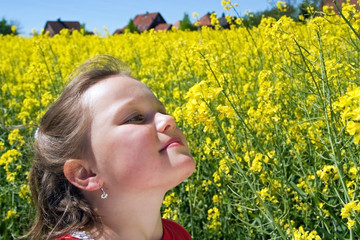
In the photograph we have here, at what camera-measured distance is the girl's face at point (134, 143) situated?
1.23 metres

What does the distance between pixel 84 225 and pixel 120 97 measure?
39cm

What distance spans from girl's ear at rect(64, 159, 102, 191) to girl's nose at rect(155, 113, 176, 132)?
0.24 m

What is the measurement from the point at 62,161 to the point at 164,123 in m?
0.39

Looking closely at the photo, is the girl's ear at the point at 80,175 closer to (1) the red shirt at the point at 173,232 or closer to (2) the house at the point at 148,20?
(1) the red shirt at the point at 173,232

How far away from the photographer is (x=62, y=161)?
144cm

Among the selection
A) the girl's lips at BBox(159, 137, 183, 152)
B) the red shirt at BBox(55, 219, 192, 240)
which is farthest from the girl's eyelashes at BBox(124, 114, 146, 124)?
the red shirt at BBox(55, 219, 192, 240)

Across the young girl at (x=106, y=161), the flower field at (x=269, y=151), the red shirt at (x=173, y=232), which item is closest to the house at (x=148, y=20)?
the flower field at (x=269, y=151)

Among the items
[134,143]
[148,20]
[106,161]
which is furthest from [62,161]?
[148,20]

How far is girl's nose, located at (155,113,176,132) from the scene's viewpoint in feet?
4.11

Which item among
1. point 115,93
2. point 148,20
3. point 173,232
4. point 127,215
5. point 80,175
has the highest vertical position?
point 148,20

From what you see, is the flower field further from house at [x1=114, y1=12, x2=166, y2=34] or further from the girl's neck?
house at [x1=114, y1=12, x2=166, y2=34]

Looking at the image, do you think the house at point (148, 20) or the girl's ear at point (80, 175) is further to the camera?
the house at point (148, 20)

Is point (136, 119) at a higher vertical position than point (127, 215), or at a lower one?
higher

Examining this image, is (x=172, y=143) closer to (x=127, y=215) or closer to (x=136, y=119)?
(x=136, y=119)
